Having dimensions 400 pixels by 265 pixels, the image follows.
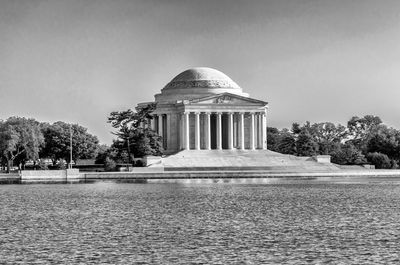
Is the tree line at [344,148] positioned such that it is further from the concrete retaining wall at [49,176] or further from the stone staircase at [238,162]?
the concrete retaining wall at [49,176]

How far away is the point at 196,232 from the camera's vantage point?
1794 inches

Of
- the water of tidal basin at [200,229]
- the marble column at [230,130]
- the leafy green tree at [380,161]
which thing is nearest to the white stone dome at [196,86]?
the marble column at [230,130]

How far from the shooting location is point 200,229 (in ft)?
154

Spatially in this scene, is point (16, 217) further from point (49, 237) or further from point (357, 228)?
point (357, 228)

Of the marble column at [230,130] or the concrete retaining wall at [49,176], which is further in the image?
the marble column at [230,130]

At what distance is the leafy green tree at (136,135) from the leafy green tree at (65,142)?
12.4m

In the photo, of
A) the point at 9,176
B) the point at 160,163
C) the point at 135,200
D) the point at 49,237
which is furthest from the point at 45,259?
the point at 160,163

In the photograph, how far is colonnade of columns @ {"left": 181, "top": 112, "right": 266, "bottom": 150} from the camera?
14988cm

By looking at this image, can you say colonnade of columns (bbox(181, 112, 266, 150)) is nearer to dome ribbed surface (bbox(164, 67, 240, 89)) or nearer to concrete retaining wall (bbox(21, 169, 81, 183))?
dome ribbed surface (bbox(164, 67, 240, 89))

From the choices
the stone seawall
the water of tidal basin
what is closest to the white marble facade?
the stone seawall

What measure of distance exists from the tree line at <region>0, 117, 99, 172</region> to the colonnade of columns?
1992cm

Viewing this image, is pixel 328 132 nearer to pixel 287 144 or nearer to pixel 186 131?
pixel 287 144

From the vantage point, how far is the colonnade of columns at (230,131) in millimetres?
149875

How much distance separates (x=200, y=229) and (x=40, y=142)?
295 ft
